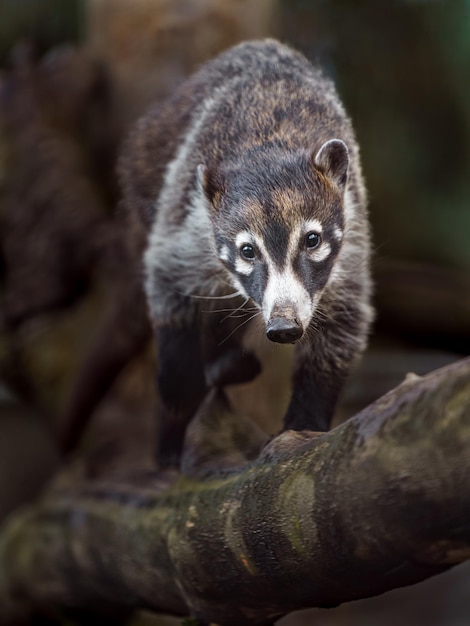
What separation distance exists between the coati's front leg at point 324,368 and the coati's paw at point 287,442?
6 centimetres

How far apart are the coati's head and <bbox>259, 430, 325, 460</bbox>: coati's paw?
0.85 feet

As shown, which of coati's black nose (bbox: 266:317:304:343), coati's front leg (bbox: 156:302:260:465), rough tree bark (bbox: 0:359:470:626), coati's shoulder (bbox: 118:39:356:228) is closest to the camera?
rough tree bark (bbox: 0:359:470:626)

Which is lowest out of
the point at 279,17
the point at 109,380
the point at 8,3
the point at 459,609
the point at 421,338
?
the point at 459,609

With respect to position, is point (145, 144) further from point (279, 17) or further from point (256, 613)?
point (256, 613)

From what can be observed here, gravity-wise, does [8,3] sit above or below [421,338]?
above

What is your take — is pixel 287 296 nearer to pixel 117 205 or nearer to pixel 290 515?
pixel 290 515

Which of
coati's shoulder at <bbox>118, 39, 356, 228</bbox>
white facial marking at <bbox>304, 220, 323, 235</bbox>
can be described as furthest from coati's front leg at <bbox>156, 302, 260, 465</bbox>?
white facial marking at <bbox>304, 220, 323, 235</bbox>

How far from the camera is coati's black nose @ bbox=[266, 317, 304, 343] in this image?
157cm

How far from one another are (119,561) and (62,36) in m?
2.17

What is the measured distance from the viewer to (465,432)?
1293 mm

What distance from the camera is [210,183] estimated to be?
1.86 m

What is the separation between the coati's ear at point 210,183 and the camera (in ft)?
6.07

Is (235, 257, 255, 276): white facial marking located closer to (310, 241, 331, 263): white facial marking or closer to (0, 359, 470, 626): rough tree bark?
(310, 241, 331, 263): white facial marking

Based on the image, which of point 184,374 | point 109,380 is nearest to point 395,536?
point 184,374
